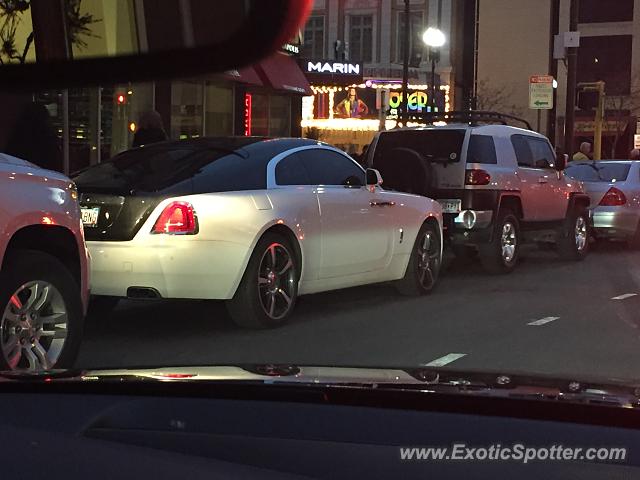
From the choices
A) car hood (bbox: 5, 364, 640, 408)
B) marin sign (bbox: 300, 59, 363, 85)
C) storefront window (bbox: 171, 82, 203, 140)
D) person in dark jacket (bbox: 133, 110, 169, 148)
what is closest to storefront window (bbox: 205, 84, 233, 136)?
storefront window (bbox: 171, 82, 203, 140)

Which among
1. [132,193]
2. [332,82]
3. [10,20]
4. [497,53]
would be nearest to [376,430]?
[10,20]

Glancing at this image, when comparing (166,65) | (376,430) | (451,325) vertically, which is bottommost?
(451,325)

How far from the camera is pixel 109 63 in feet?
8.80

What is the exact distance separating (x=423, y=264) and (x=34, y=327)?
5.35 meters

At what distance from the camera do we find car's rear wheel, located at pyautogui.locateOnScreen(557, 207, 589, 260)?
14.0m

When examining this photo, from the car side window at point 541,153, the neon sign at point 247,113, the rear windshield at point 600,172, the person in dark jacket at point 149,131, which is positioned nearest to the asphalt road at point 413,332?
the car side window at point 541,153

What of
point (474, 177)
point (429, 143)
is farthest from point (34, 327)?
point (429, 143)

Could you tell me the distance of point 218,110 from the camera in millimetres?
22375

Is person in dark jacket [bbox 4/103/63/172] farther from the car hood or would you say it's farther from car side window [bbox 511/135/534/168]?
car side window [bbox 511/135/534/168]

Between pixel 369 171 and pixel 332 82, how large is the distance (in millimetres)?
26962

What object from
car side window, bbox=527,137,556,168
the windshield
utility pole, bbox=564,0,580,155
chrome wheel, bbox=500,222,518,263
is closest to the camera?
the windshield

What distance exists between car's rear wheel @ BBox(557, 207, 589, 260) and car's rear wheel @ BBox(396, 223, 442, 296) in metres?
4.15

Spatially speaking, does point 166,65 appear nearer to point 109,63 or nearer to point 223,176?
point 109,63

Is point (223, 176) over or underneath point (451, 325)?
over
